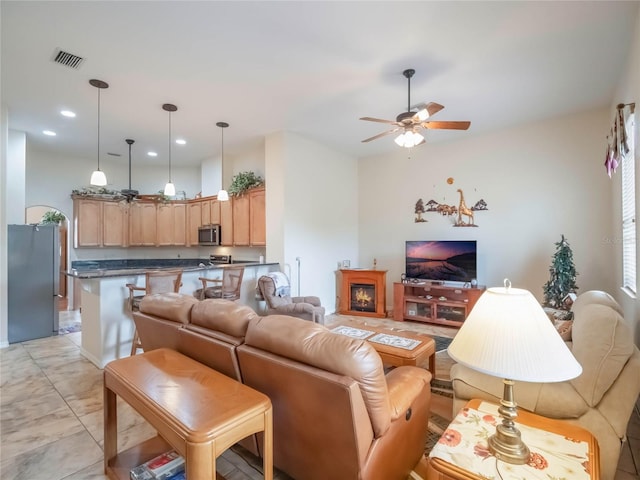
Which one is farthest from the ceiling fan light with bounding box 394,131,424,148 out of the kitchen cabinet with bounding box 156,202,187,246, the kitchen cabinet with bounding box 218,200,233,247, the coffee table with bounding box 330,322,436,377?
the kitchen cabinet with bounding box 156,202,187,246

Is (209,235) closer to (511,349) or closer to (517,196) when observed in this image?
(517,196)

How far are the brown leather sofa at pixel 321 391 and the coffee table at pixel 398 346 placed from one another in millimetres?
710

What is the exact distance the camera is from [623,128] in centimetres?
282

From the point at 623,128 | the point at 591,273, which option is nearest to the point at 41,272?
the point at 623,128

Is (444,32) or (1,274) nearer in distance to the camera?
(444,32)

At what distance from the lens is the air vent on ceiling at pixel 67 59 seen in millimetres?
2914

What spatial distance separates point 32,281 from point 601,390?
624 centimetres

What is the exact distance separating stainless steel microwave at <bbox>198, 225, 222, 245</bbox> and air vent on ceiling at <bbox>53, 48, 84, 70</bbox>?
354cm

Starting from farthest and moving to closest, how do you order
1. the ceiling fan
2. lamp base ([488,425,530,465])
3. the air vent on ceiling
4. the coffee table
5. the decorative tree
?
the decorative tree
the ceiling fan
the air vent on ceiling
the coffee table
lamp base ([488,425,530,465])

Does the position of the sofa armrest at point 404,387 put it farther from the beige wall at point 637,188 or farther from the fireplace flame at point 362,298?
the fireplace flame at point 362,298

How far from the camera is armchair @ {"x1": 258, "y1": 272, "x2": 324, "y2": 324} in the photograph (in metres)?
3.98

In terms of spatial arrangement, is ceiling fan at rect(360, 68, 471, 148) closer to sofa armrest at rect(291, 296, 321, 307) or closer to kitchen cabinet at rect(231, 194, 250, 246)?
sofa armrest at rect(291, 296, 321, 307)

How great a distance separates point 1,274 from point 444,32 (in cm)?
592

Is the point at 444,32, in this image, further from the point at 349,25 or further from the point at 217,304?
the point at 217,304
